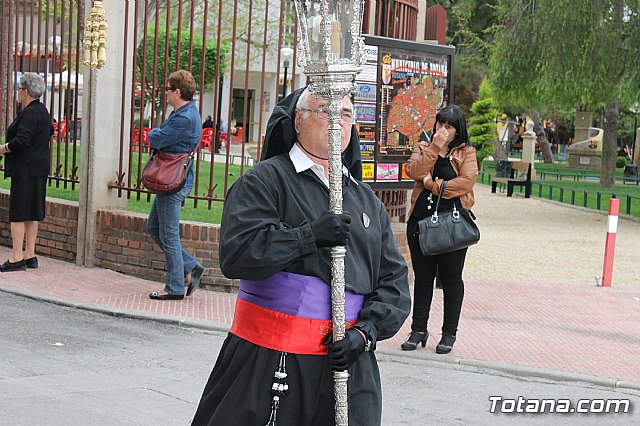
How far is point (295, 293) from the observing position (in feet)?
11.7

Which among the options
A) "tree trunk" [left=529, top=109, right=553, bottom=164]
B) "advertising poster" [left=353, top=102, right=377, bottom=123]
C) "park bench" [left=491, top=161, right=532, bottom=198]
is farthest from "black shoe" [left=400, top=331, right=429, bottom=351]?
"tree trunk" [left=529, top=109, right=553, bottom=164]

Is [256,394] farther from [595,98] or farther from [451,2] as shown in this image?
[451,2]

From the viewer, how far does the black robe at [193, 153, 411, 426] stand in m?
3.47

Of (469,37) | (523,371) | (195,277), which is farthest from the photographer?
(469,37)

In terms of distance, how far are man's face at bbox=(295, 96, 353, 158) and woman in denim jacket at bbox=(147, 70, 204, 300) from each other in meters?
5.41

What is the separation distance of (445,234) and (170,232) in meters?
2.62

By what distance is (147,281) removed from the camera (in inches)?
406

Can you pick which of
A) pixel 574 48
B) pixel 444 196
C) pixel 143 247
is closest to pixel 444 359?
pixel 444 196

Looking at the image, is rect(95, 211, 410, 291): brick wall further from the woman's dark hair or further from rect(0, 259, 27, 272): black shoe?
the woman's dark hair

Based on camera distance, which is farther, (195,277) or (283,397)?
(195,277)

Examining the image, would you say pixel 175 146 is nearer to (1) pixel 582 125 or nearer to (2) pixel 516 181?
(2) pixel 516 181

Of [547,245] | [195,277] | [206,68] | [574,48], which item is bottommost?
[547,245]

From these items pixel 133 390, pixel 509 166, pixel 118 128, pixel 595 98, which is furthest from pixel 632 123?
pixel 133 390

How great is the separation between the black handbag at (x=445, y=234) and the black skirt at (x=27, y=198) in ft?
14.2
